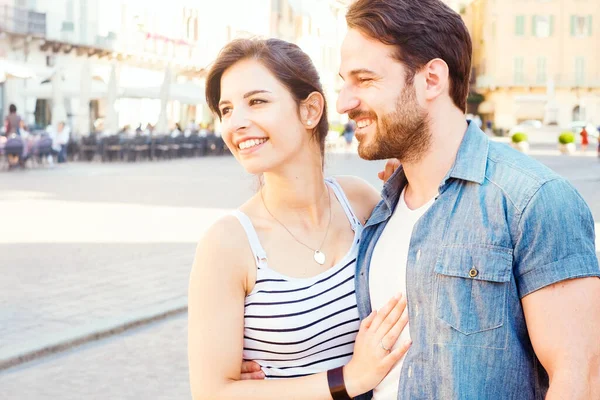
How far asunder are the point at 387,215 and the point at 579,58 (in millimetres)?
65226

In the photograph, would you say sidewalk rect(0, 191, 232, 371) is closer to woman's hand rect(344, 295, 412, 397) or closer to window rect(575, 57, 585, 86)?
woman's hand rect(344, 295, 412, 397)

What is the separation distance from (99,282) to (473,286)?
244 inches

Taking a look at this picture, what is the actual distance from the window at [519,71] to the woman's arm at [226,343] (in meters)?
64.6

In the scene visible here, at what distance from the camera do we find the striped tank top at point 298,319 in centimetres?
227

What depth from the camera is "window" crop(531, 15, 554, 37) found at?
6412cm

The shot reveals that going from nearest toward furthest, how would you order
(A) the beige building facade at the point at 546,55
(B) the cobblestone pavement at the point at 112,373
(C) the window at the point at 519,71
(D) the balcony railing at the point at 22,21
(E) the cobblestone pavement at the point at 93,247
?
1. (B) the cobblestone pavement at the point at 112,373
2. (E) the cobblestone pavement at the point at 93,247
3. (D) the balcony railing at the point at 22,21
4. (A) the beige building facade at the point at 546,55
5. (C) the window at the point at 519,71

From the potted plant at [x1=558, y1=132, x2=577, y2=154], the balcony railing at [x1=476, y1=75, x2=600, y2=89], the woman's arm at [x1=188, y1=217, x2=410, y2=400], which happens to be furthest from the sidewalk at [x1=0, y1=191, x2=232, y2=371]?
the balcony railing at [x1=476, y1=75, x2=600, y2=89]

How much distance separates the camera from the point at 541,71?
64.6 m

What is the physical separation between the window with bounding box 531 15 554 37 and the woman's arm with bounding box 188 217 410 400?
64810mm

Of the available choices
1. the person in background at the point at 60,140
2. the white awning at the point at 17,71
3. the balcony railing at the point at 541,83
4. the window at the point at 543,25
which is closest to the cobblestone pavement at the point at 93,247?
the person in background at the point at 60,140

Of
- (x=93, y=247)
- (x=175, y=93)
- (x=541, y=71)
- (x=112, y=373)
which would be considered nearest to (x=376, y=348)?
(x=112, y=373)

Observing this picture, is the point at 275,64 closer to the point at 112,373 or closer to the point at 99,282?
the point at 112,373

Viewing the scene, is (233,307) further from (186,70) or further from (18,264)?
(186,70)

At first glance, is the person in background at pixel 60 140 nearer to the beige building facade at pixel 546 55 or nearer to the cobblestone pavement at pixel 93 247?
the cobblestone pavement at pixel 93 247
